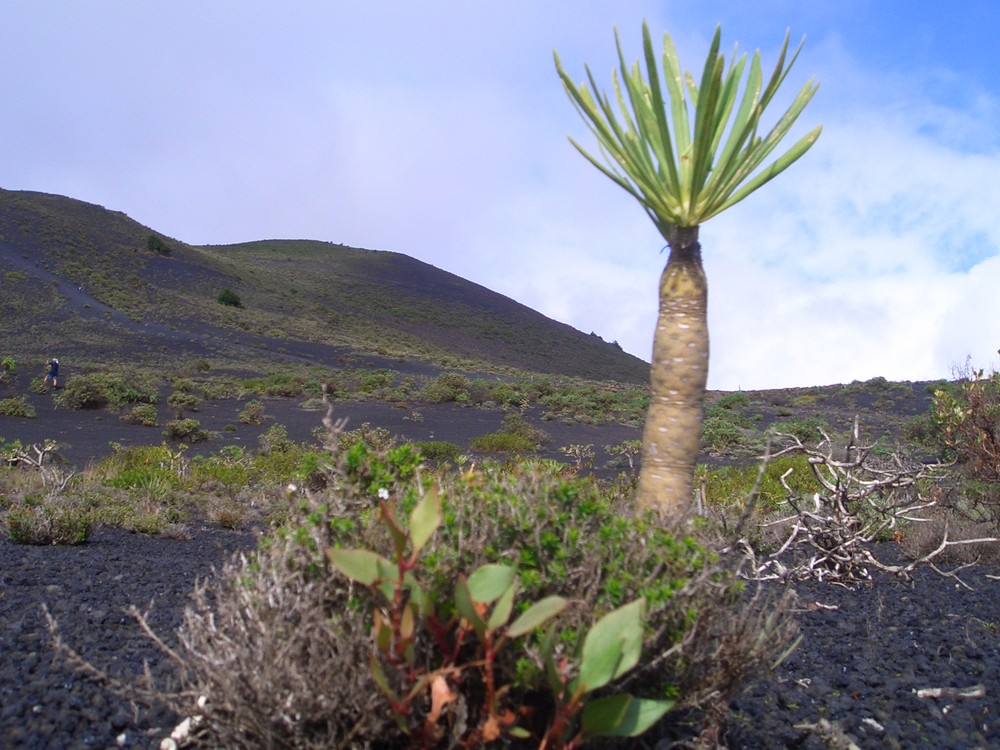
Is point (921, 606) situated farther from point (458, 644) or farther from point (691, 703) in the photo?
point (458, 644)

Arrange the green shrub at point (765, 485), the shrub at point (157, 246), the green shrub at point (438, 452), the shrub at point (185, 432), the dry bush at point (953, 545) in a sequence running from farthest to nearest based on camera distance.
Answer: the shrub at point (157, 246) < the shrub at point (185, 432) < the green shrub at point (438, 452) < the green shrub at point (765, 485) < the dry bush at point (953, 545)

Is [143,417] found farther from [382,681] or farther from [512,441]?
[382,681]

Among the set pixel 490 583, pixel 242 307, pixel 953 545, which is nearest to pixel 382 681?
pixel 490 583

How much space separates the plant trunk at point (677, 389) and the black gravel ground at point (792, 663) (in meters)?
1.01

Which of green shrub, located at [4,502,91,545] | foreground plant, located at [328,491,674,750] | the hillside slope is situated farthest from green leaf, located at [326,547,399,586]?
the hillside slope

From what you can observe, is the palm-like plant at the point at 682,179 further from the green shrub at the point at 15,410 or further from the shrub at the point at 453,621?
the green shrub at the point at 15,410

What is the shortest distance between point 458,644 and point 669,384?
2330 millimetres

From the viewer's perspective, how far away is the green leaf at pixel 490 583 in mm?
2053

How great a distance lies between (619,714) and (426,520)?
0.70 m

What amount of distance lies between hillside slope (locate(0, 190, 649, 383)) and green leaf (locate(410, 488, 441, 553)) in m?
39.4

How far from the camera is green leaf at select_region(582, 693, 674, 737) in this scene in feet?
6.74

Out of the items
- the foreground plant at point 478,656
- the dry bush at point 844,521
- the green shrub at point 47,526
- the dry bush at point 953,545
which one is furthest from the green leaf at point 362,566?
the green shrub at point 47,526

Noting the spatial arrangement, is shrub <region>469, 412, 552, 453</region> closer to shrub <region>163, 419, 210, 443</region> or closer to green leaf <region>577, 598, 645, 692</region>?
shrub <region>163, 419, 210, 443</region>

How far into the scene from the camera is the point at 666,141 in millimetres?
4207
